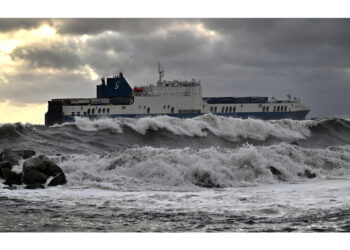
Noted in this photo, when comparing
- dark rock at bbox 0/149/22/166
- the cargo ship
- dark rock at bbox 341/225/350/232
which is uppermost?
the cargo ship

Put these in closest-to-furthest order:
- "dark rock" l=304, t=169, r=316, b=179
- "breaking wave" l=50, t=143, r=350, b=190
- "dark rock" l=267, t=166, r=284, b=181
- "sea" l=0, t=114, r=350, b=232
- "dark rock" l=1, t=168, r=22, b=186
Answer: "sea" l=0, t=114, r=350, b=232 < "dark rock" l=1, t=168, r=22, b=186 < "breaking wave" l=50, t=143, r=350, b=190 < "dark rock" l=267, t=166, r=284, b=181 < "dark rock" l=304, t=169, r=316, b=179

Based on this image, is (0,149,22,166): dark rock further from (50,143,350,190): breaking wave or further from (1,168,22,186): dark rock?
(50,143,350,190): breaking wave

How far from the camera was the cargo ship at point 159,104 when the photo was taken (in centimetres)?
3991

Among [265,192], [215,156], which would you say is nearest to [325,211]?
[265,192]

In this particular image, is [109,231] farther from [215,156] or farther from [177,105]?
[177,105]

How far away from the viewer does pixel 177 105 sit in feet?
140

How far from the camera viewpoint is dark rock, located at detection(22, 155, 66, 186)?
859cm

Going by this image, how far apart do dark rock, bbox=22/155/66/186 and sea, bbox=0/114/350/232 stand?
29 cm

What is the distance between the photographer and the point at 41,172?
876 centimetres

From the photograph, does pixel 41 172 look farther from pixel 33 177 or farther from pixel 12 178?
pixel 12 178

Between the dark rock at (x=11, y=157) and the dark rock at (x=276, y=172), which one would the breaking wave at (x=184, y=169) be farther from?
the dark rock at (x=11, y=157)

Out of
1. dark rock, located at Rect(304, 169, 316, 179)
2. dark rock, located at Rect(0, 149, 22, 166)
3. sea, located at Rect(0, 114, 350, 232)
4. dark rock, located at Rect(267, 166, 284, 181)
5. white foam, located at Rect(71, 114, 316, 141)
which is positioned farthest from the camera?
white foam, located at Rect(71, 114, 316, 141)

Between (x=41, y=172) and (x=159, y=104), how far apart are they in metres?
33.5

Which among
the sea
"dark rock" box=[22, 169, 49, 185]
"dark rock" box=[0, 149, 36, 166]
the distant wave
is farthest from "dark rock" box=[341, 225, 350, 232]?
the distant wave
